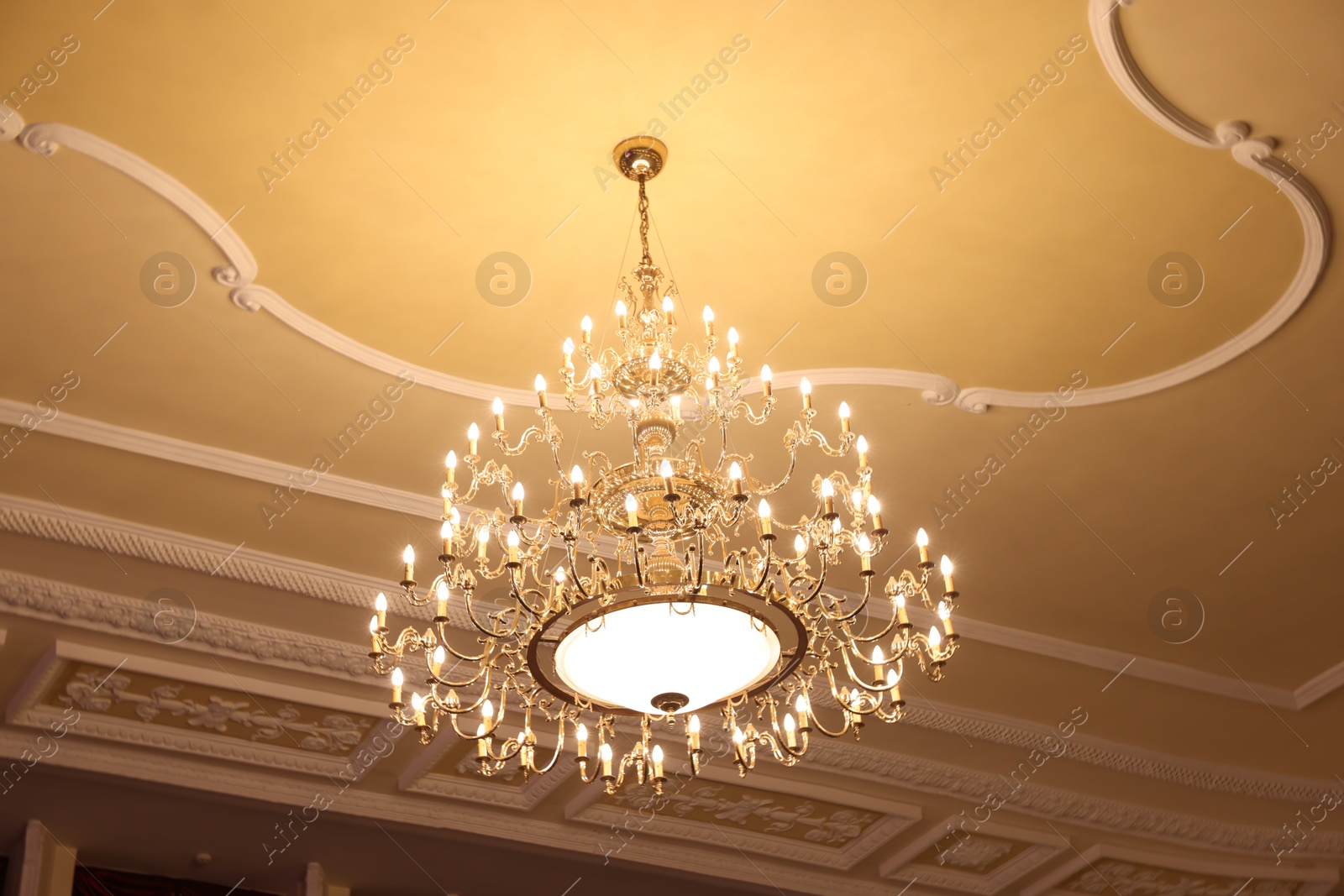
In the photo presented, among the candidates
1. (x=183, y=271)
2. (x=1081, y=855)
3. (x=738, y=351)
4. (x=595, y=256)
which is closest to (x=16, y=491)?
(x=183, y=271)

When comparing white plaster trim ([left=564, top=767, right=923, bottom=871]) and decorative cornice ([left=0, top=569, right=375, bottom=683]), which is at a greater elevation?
decorative cornice ([left=0, top=569, right=375, bottom=683])

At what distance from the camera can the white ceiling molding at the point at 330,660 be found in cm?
716

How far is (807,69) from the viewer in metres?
5.11

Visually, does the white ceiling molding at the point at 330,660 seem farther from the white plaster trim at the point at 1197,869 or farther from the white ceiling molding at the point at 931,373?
the white ceiling molding at the point at 931,373

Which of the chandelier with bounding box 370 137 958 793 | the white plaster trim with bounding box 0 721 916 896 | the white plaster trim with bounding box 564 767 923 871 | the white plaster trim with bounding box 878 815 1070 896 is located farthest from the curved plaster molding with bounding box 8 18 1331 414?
the white plaster trim with bounding box 878 815 1070 896

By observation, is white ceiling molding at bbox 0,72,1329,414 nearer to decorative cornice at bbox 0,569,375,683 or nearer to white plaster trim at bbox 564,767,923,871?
decorative cornice at bbox 0,569,375,683

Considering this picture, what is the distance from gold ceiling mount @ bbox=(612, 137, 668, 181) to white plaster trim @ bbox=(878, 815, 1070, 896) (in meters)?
6.07

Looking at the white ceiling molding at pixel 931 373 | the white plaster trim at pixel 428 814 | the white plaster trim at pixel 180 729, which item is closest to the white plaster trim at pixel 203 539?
the white plaster trim at pixel 180 729

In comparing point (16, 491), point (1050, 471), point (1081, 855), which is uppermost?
point (16, 491)

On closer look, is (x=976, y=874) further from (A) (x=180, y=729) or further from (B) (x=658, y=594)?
(B) (x=658, y=594)

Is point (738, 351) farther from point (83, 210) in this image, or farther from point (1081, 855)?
point (1081, 855)

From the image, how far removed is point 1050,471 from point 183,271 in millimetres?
4576

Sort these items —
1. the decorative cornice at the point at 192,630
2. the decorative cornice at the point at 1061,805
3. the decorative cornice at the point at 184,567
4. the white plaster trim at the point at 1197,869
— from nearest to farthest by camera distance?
1. the decorative cornice at the point at 184,567
2. the decorative cornice at the point at 192,630
3. the decorative cornice at the point at 1061,805
4. the white plaster trim at the point at 1197,869

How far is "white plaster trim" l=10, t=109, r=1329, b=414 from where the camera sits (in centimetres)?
522
